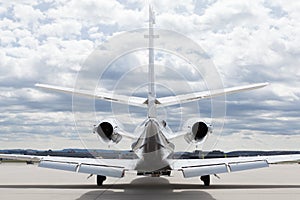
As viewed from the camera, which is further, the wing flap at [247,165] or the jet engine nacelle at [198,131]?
the wing flap at [247,165]

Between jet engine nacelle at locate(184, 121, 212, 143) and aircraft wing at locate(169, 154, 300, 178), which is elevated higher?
jet engine nacelle at locate(184, 121, 212, 143)

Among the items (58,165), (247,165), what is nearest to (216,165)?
(247,165)

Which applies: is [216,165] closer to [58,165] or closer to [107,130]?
[107,130]

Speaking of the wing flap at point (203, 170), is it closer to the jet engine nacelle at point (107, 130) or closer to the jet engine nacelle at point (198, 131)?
the jet engine nacelle at point (198, 131)

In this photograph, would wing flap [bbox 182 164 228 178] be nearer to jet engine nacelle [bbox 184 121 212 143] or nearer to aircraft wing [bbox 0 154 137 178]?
jet engine nacelle [bbox 184 121 212 143]

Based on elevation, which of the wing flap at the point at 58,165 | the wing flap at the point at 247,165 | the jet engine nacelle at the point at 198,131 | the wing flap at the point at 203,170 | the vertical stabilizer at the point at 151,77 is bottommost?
the wing flap at the point at 203,170

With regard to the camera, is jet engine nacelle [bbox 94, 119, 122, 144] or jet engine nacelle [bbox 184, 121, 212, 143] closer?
jet engine nacelle [bbox 184, 121, 212, 143]

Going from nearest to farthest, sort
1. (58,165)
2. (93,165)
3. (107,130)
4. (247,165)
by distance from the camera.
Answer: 1. (107,130)
2. (93,165)
3. (247,165)
4. (58,165)

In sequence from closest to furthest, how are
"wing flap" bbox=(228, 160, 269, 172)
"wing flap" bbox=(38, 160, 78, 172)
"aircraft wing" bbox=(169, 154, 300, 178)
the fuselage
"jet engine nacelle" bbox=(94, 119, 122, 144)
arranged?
the fuselage
"aircraft wing" bbox=(169, 154, 300, 178)
"jet engine nacelle" bbox=(94, 119, 122, 144)
"wing flap" bbox=(228, 160, 269, 172)
"wing flap" bbox=(38, 160, 78, 172)

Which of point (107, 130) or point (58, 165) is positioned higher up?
point (107, 130)

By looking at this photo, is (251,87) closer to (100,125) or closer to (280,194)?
(280,194)

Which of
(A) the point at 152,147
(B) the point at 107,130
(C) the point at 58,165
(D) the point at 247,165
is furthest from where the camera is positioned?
(C) the point at 58,165

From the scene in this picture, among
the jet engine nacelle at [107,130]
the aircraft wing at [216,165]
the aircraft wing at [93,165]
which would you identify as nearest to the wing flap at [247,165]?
the aircraft wing at [216,165]

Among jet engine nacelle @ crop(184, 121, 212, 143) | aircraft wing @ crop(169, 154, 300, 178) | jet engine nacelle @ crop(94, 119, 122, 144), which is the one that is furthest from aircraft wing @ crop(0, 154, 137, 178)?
jet engine nacelle @ crop(184, 121, 212, 143)
